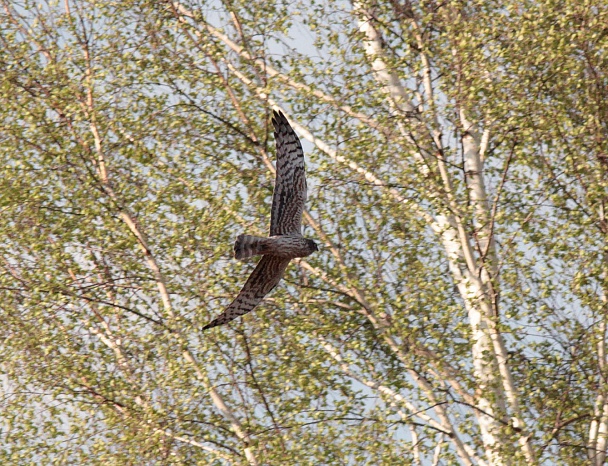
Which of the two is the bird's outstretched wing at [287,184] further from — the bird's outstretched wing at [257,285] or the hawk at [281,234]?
the bird's outstretched wing at [257,285]

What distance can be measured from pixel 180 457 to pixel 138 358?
133 centimetres

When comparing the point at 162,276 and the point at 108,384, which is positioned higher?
the point at 162,276

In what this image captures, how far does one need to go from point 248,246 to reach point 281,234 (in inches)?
A: 35.4

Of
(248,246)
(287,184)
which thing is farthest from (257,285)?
(248,246)

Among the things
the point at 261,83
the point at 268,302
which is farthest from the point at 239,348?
the point at 261,83

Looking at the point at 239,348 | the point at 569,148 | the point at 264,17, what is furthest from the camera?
the point at 264,17

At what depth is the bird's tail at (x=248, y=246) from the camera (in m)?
10.3

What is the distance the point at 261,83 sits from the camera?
1559 cm

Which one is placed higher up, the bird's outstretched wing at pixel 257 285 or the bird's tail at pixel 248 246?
the bird's outstretched wing at pixel 257 285

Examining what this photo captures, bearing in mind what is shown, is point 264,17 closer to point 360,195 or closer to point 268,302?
point 360,195

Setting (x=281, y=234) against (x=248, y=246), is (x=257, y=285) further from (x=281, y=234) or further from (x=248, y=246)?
(x=248, y=246)

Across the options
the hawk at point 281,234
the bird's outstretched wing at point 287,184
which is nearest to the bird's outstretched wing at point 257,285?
the hawk at point 281,234

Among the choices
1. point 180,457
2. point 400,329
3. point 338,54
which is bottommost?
point 180,457

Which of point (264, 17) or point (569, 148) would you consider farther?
point (264, 17)
